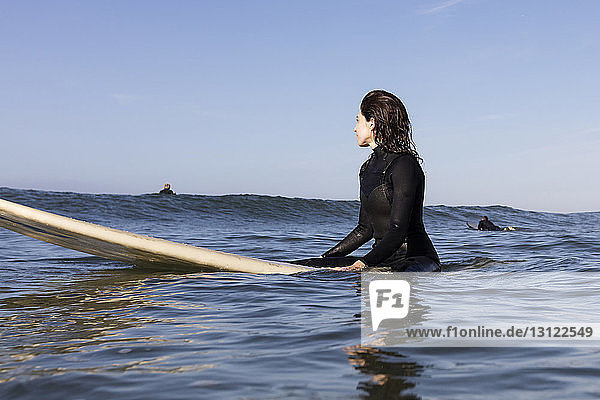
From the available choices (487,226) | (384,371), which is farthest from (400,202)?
(487,226)

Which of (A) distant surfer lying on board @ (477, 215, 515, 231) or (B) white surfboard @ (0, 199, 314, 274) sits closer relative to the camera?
(B) white surfboard @ (0, 199, 314, 274)

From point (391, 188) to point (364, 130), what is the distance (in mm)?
494

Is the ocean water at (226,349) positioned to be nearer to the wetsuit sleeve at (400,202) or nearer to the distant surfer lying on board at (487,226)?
the wetsuit sleeve at (400,202)

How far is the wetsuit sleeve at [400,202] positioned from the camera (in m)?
4.29

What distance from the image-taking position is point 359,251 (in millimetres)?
8891

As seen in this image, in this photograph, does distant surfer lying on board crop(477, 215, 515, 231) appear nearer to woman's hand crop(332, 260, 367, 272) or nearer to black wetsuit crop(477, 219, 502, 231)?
black wetsuit crop(477, 219, 502, 231)

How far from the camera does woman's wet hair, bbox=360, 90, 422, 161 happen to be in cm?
439

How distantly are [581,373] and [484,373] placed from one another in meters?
0.35

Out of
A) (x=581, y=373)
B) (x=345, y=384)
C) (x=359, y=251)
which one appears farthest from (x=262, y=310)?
(x=359, y=251)
